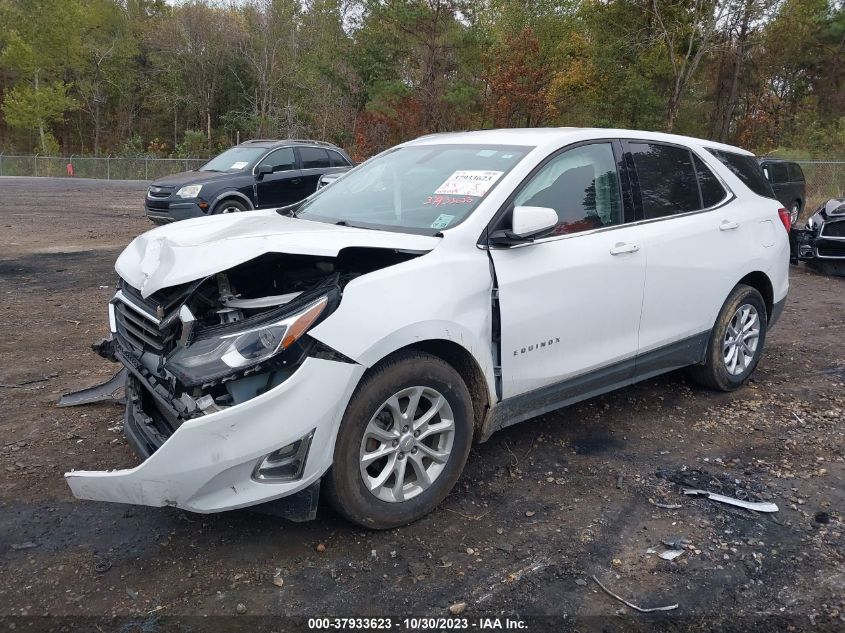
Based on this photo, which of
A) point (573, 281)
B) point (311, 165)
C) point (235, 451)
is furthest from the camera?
point (311, 165)

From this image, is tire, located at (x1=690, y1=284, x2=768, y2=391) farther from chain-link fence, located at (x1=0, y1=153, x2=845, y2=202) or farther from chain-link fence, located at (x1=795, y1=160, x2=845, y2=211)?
chain-link fence, located at (x1=0, y1=153, x2=845, y2=202)

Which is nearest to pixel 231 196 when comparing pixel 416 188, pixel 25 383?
pixel 25 383

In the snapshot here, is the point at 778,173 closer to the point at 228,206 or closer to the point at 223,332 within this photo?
the point at 228,206

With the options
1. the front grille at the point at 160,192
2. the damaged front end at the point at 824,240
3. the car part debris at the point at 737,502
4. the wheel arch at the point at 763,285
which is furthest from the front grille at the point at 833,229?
the front grille at the point at 160,192

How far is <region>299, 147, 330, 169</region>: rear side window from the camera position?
1380cm

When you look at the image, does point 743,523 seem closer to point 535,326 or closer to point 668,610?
point 668,610

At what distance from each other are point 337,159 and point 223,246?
11701 millimetres

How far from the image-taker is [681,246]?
4406 millimetres

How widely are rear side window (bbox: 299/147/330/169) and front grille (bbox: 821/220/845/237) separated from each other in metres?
8.84

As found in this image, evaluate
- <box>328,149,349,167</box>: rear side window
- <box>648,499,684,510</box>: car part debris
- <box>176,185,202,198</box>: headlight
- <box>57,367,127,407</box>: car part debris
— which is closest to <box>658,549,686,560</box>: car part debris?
<box>648,499,684,510</box>: car part debris

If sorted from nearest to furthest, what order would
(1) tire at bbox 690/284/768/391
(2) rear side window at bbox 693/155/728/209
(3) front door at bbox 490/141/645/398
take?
(3) front door at bbox 490/141/645/398 < (2) rear side window at bbox 693/155/728/209 < (1) tire at bbox 690/284/768/391

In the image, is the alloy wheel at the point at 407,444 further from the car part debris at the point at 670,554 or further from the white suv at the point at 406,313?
the car part debris at the point at 670,554

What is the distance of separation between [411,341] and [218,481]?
38.4 inches

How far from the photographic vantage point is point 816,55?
1189 inches
